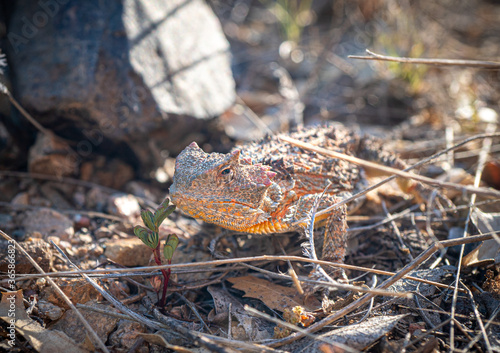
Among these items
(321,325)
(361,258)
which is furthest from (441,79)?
(321,325)

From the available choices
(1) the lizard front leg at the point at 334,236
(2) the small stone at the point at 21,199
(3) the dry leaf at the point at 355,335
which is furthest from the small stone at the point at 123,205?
(3) the dry leaf at the point at 355,335

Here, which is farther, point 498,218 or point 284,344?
point 498,218

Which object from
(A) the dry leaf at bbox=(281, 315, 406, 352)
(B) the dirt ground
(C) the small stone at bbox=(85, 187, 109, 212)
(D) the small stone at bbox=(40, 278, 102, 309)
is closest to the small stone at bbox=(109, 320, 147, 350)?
(B) the dirt ground

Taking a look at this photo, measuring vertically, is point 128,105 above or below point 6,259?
above

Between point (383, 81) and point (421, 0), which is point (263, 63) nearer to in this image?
point (383, 81)

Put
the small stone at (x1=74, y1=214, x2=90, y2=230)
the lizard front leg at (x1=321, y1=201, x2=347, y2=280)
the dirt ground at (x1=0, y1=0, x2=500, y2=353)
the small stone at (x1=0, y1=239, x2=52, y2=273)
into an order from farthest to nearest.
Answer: the small stone at (x1=74, y1=214, x2=90, y2=230) < the lizard front leg at (x1=321, y1=201, x2=347, y2=280) < the small stone at (x1=0, y1=239, x2=52, y2=273) < the dirt ground at (x1=0, y1=0, x2=500, y2=353)

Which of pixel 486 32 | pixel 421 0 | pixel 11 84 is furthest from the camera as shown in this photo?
pixel 421 0

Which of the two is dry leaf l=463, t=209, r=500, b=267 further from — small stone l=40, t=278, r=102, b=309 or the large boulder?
the large boulder
